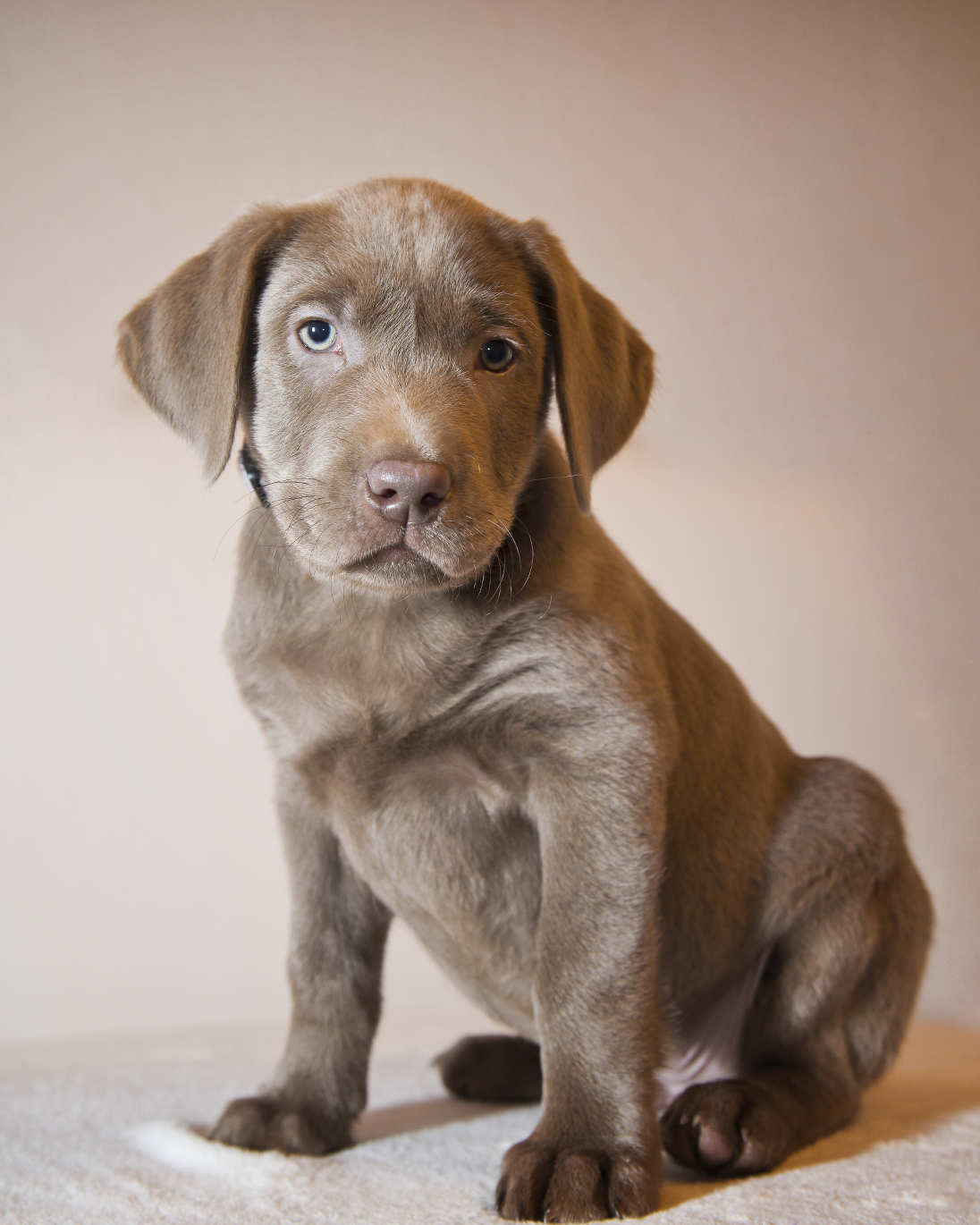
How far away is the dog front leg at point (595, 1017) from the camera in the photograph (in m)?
2.40

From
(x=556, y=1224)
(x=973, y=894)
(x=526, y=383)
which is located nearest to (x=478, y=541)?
(x=526, y=383)

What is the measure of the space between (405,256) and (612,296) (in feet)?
7.23

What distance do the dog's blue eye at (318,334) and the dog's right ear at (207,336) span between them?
12 cm

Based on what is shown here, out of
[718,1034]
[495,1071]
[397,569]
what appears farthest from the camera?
[495,1071]

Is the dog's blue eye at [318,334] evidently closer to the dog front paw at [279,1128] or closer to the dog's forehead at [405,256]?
the dog's forehead at [405,256]

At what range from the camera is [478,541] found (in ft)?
8.02

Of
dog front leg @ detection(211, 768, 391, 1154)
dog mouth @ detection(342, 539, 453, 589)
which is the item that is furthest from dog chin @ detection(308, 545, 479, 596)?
dog front leg @ detection(211, 768, 391, 1154)

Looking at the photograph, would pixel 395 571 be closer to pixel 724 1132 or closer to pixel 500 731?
pixel 500 731

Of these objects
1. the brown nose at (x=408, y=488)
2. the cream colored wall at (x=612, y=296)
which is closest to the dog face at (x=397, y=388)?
the brown nose at (x=408, y=488)

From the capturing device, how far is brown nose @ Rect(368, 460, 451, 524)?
2344 mm

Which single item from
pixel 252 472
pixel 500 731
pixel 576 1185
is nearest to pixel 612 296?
pixel 252 472

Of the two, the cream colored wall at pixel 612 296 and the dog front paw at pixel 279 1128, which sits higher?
the cream colored wall at pixel 612 296

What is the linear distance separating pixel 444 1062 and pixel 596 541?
4.34 ft

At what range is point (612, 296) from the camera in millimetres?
4699
